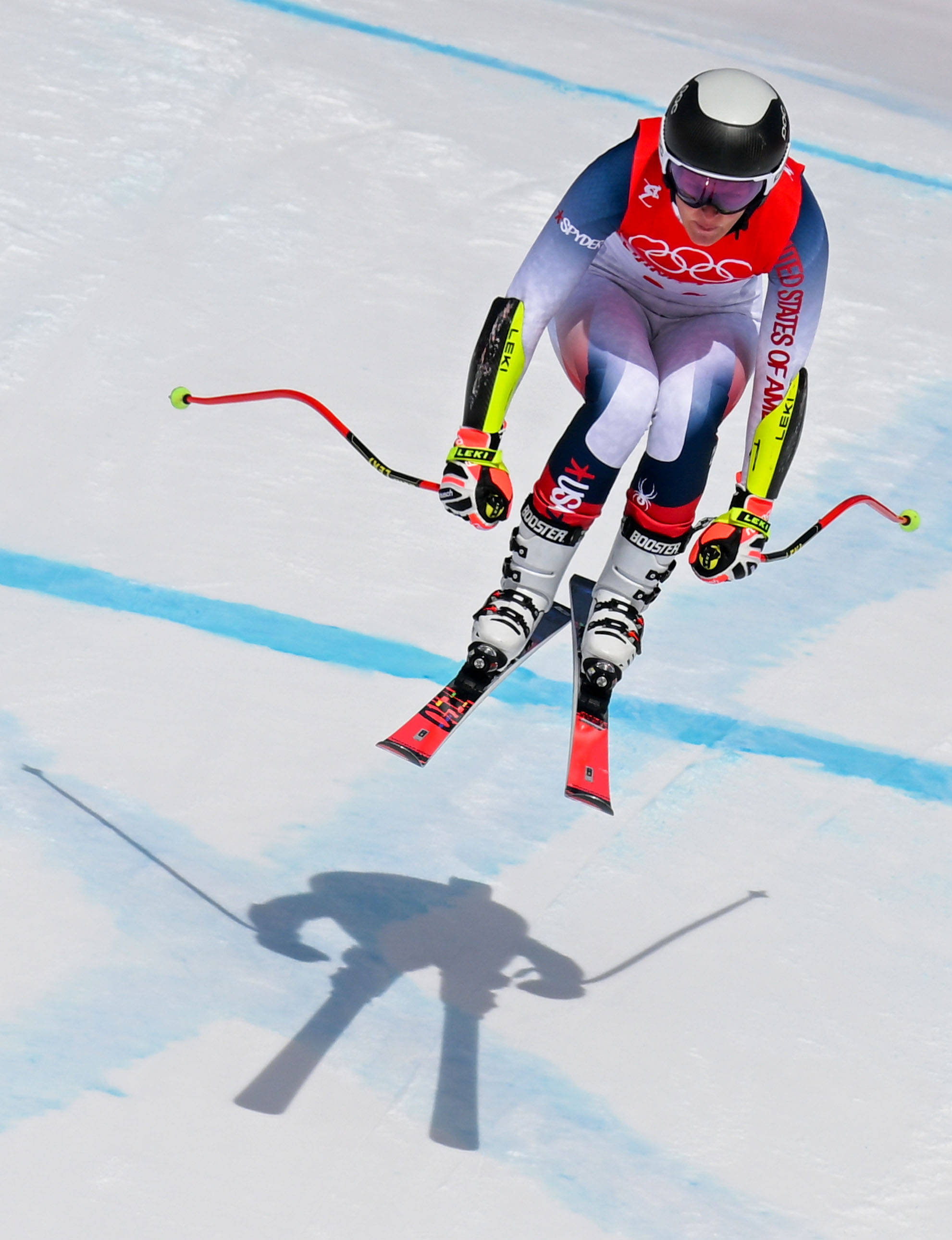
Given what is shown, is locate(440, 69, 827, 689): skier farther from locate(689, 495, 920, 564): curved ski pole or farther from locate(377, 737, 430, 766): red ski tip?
locate(377, 737, 430, 766): red ski tip

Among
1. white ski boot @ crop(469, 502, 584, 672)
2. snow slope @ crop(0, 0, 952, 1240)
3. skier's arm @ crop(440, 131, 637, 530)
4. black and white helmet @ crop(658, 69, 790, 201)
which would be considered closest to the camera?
black and white helmet @ crop(658, 69, 790, 201)

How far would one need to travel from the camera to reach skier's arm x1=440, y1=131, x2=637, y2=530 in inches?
145

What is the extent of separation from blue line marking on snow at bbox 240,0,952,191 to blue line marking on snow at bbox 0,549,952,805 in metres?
4.52

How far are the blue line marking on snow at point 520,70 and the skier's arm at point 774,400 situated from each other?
5.12 meters

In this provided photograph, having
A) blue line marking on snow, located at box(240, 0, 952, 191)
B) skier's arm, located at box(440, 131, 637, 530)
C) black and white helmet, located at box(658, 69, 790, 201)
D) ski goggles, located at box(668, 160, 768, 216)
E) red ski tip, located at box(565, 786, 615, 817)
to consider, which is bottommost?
red ski tip, located at box(565, 786, 615, 817)

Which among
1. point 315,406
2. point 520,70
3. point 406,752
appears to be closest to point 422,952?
point 406,752

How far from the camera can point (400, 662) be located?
5.12m

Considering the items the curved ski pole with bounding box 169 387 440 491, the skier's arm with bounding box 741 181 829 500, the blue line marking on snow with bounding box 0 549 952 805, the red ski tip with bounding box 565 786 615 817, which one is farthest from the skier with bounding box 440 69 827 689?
the blue line marking on snow with bounding box 0 549 952 805

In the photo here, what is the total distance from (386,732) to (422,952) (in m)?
0.87

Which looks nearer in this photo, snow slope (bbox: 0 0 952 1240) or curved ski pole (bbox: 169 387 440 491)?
snow slope (bbox: 0 0 952 1240)

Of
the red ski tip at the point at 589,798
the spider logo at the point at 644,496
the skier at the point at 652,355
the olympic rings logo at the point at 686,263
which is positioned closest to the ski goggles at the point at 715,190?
the skier at the point at 652,355

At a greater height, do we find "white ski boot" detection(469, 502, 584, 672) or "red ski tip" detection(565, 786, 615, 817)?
"white ski boot" detection(469, 502, 584, 672)

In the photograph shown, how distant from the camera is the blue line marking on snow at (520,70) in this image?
862cm

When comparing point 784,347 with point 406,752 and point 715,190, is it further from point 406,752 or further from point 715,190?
point 406,752
